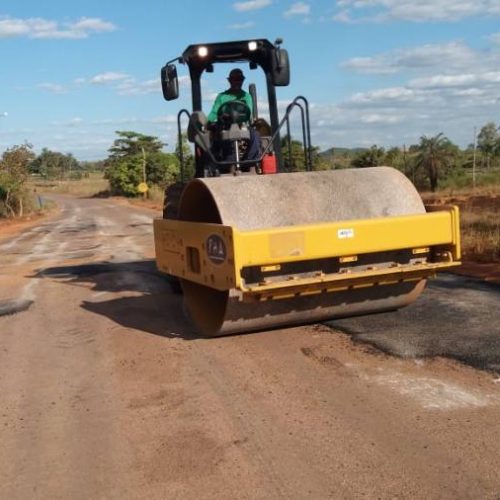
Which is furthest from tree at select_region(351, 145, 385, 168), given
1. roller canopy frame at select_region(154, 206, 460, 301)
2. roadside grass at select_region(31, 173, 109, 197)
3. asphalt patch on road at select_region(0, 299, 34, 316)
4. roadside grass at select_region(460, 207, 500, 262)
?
roller canopy frame at select_region(154, 206, 460, 301)

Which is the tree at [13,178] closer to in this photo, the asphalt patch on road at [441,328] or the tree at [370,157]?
the tree at [370,157]

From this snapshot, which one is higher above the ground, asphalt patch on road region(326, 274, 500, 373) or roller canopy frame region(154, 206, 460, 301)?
roller canopy frame region(154, 206, 460, 301)

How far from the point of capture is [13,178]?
34.6 meters

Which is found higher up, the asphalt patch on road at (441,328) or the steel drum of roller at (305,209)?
the steel drum of roller at (305,209)

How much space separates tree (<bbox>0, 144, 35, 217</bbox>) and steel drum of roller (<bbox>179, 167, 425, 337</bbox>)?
30.7m

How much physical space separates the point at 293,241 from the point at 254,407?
1.27m

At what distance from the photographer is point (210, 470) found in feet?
11.5

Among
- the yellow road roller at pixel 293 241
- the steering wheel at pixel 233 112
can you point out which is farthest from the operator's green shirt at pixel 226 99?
the yellow road roller at pixel 293 241

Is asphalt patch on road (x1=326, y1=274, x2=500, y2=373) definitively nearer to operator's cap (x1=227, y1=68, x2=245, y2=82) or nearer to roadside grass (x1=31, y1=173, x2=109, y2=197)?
operator's cap (x1=227, y1=68, x2=245, y2=82)

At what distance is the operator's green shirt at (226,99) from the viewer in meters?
7.04

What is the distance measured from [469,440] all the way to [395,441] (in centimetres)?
39

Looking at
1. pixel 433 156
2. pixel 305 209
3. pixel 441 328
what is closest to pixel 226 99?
pixel 305 209

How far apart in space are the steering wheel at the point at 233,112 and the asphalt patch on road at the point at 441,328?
7.46ft

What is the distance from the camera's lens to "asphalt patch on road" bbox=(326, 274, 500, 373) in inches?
206
